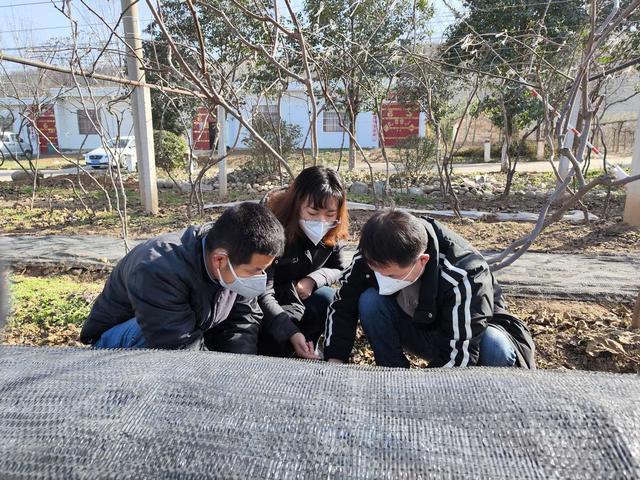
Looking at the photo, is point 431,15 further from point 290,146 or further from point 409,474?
point 409,474

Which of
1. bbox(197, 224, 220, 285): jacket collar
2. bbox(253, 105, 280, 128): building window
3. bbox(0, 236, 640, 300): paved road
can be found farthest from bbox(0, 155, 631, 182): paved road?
bbox(197, 224, 220, 285): jacket collar

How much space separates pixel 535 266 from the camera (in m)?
3.56

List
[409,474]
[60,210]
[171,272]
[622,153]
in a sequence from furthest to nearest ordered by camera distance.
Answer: [622,153], [60,210], [171,272], [409,474]

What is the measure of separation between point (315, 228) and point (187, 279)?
730mm

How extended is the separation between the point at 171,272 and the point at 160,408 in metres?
0.65

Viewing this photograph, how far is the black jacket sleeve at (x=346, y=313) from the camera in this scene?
1799mm

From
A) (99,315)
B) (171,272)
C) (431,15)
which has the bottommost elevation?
(99,315)

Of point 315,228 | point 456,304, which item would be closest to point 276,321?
point 315,228

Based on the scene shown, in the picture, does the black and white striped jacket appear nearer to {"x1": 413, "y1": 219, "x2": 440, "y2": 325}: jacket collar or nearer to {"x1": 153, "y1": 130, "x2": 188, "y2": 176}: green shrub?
{"x1": 413, "y1": 219, "x2": 440, "y2": 325}: jacket collar

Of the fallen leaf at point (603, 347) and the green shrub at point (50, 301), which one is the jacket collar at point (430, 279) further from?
the green shrub at point (50, 301)

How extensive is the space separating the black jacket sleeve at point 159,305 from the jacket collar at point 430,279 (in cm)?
74

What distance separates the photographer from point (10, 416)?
886 mm

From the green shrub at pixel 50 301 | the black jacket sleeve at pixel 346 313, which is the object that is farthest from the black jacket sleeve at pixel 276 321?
the green shrub at pixel 50 301

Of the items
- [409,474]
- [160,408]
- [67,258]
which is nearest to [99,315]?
[160,408]
